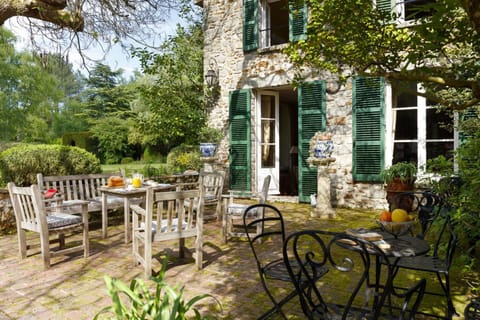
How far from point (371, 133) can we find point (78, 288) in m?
5.17

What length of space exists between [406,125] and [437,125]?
0.48m

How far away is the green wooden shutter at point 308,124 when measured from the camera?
687cm

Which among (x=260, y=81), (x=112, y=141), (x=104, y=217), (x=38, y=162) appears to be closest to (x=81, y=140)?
(x=112, y=141)

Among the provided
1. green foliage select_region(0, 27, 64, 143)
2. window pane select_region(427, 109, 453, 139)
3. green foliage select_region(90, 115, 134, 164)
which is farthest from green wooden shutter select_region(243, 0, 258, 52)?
green foliage select_region(0, 27, 64, 143)

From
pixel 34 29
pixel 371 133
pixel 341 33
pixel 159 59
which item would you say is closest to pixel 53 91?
pixel 159 59

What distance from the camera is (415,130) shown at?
623 cm

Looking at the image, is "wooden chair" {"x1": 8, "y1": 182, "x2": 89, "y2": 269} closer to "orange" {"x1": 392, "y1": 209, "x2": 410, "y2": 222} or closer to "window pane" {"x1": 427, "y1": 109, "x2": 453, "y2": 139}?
"orange" {"x1": 392, "y1": 209, "x2": 410, "y2": 222}

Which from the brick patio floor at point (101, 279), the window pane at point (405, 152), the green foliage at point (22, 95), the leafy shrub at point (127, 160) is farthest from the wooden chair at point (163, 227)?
the green foliage at point (22, 95)

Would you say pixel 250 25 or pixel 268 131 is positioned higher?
pixel 250 25

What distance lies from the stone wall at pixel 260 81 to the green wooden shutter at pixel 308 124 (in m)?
0.15

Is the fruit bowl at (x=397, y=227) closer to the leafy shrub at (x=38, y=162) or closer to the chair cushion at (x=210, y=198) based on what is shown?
the chair cushion at (x=210, y=198)

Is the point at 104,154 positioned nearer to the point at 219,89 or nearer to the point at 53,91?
the point at 53,91

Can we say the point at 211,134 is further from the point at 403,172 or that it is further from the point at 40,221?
the point at 40,221

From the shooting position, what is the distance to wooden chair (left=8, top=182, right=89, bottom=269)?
345 centimetres
